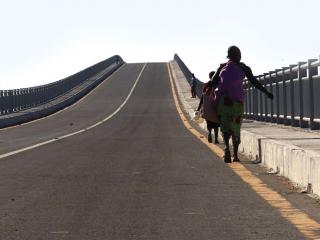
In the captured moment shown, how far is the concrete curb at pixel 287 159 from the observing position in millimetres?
10398

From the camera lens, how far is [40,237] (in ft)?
24.3

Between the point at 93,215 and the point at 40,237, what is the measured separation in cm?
131

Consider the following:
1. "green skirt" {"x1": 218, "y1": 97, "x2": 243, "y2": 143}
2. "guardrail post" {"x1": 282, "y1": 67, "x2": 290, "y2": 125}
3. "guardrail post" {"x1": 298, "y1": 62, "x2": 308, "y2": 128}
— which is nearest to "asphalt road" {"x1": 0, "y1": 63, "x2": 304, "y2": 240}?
"green skirt" {"x1": 218, "y1": 97, "x2": 243, "y2": 143}

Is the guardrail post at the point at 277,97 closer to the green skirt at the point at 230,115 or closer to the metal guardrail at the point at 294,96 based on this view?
the metal guardrail at the point at 294,96

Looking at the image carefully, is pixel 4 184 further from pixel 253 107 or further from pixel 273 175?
pixel 253 107

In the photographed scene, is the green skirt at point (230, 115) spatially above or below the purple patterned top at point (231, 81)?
below

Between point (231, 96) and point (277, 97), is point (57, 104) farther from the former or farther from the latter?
point (231, 96)

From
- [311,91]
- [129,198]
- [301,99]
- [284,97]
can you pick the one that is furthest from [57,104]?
[129,198]

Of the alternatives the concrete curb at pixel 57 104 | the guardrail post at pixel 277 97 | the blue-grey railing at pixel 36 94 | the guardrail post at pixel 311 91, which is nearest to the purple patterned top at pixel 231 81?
the guardrail post at pixel 311 91

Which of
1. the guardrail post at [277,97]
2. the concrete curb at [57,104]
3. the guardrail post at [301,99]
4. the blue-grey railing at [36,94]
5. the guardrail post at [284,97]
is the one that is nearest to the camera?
the guardrail post at [301,99]

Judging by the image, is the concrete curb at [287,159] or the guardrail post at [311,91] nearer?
the concrete curb at [287,159]

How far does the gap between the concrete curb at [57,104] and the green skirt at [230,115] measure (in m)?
25.4

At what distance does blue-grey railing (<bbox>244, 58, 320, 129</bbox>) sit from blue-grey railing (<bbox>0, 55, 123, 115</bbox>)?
910 inches

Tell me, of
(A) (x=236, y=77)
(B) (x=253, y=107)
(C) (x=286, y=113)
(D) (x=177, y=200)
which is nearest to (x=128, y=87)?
(B) (x=253, y=107)
